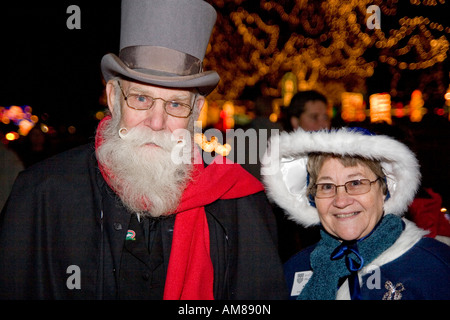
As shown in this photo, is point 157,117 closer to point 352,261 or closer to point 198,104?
point 198,104

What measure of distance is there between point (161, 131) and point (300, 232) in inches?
91.3

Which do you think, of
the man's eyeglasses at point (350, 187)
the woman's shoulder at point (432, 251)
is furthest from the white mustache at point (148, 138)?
the woman's shoulder at point (432, 251)

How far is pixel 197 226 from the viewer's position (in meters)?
2.38

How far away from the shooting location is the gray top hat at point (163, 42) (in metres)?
2.34

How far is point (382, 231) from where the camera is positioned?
2.33 m

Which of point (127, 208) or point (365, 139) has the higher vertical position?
point (365, 139)

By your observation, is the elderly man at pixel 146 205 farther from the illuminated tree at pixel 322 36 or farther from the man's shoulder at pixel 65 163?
the illuminated tree at pixel 322 36

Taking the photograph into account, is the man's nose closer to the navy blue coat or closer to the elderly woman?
the elderly woman

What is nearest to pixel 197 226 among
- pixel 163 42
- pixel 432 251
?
pixel 163 42

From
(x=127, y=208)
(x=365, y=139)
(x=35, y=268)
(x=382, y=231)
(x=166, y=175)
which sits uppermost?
(x=365, y=139)

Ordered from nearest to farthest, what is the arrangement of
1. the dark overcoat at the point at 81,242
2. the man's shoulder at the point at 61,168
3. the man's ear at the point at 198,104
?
the dark overcoat at the point at 81,242, the man's shoulder at the point at 61,168, the man's ear at the point at 198,104

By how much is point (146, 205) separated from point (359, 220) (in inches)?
51.1
